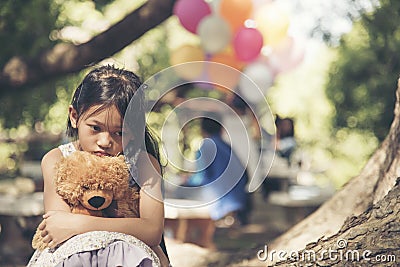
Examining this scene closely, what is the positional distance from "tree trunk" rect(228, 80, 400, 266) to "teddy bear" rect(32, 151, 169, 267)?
0.46 meters

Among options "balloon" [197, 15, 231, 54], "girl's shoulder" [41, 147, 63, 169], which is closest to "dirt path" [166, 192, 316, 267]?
"balloon" [197, 15, 231, 54]

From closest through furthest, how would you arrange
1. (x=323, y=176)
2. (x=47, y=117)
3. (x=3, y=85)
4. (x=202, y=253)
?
(x=202, y=253) → (x=3, y=85) → (x=47, y=117) → (x=323, y=176)

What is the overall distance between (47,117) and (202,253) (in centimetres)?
326

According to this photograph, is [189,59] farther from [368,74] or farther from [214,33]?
[368,74]

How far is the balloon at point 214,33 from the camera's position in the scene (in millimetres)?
6234

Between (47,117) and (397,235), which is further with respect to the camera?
(47,117)

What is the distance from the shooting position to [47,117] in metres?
6.94

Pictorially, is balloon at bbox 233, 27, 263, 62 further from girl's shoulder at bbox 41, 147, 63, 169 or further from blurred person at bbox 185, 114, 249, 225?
girl's shoulder at bbox 41, 147, 63, 169

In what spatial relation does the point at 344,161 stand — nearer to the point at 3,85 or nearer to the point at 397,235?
the point at 3,85

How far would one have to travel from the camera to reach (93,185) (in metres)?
2.03

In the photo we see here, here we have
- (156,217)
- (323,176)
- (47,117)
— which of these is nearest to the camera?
(156,217)

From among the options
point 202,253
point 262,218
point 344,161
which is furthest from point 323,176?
point 202,253

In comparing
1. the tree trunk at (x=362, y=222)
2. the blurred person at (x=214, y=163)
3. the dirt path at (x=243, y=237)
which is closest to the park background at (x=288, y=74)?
the blurred person at (x=214, y=163)

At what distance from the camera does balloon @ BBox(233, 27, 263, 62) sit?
20.8 feet
